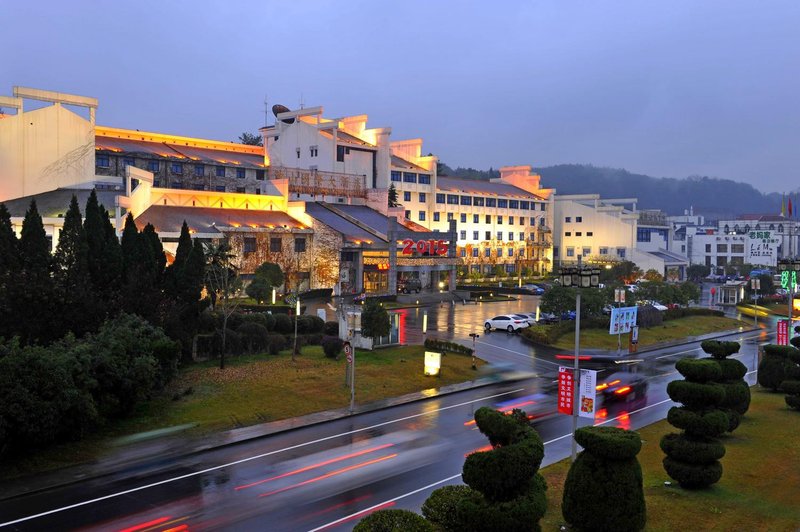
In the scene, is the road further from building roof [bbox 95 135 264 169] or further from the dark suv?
building roof [bbox 95 135 264 169]

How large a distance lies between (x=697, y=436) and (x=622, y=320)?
30.2 metres

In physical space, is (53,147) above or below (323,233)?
above

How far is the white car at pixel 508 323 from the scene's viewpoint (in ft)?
187

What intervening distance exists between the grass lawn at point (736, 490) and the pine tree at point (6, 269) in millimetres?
24071

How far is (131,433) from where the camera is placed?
27.2 metres

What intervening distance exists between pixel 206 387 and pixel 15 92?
47.9 meters

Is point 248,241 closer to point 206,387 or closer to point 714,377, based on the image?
point 206,387

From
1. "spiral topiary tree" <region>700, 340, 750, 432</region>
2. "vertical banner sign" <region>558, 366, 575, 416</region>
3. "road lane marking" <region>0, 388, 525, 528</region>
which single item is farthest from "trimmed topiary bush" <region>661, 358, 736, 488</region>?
"road lane marking" <region>0, 388, 525, 528</region>

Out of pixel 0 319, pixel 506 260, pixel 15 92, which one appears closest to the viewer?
pixel 0 319

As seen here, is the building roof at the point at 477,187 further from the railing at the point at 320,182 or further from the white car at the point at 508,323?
the white car at the point at 508,323

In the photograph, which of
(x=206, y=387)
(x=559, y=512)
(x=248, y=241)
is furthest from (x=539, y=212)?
(x=559, y=512)

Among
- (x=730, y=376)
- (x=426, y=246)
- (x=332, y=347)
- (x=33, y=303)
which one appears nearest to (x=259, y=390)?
(x=332, y=347)

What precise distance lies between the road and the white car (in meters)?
22.3

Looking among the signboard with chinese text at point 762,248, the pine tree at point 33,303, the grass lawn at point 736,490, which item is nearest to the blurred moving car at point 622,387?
the grass lawn at point 736,490
